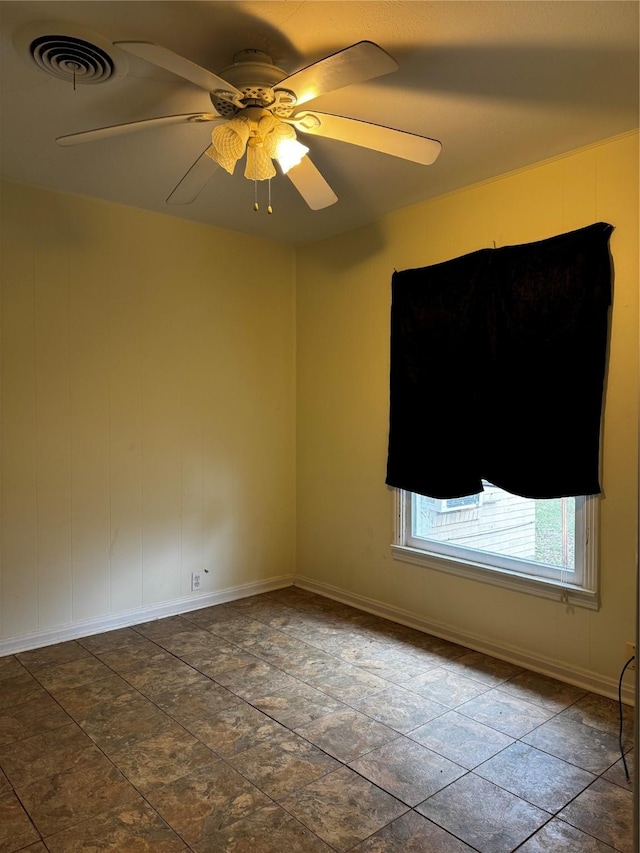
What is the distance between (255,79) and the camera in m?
2.05

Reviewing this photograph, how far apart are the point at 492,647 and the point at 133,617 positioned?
221 centimetres

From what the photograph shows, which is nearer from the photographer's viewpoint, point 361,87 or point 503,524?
point 361,87

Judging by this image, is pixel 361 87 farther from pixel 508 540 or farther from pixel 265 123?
pixel 508 540

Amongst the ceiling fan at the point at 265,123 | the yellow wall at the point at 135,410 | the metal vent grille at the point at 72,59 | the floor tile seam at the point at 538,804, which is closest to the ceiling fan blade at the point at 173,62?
the ceiling fan at the point at 265,123

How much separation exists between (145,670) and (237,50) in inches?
113

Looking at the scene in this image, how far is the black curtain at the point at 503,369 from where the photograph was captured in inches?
111

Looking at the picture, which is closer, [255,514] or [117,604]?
[117,604]

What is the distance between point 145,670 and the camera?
306 cm

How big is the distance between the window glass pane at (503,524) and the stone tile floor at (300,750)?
2.01ft

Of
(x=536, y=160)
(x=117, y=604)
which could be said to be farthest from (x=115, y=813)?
(x=536, y=160)

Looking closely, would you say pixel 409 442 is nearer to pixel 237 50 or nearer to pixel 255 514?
pixel 255 514

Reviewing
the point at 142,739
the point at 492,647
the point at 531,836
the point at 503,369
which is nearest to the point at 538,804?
the point at 531,836

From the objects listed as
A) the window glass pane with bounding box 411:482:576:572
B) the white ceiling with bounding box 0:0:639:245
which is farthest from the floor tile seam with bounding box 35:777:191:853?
the white ceiling with bounding box 0:0:639:245

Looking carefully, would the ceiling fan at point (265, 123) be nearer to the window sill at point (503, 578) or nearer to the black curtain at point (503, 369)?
the black curtain at point (503, 369)
